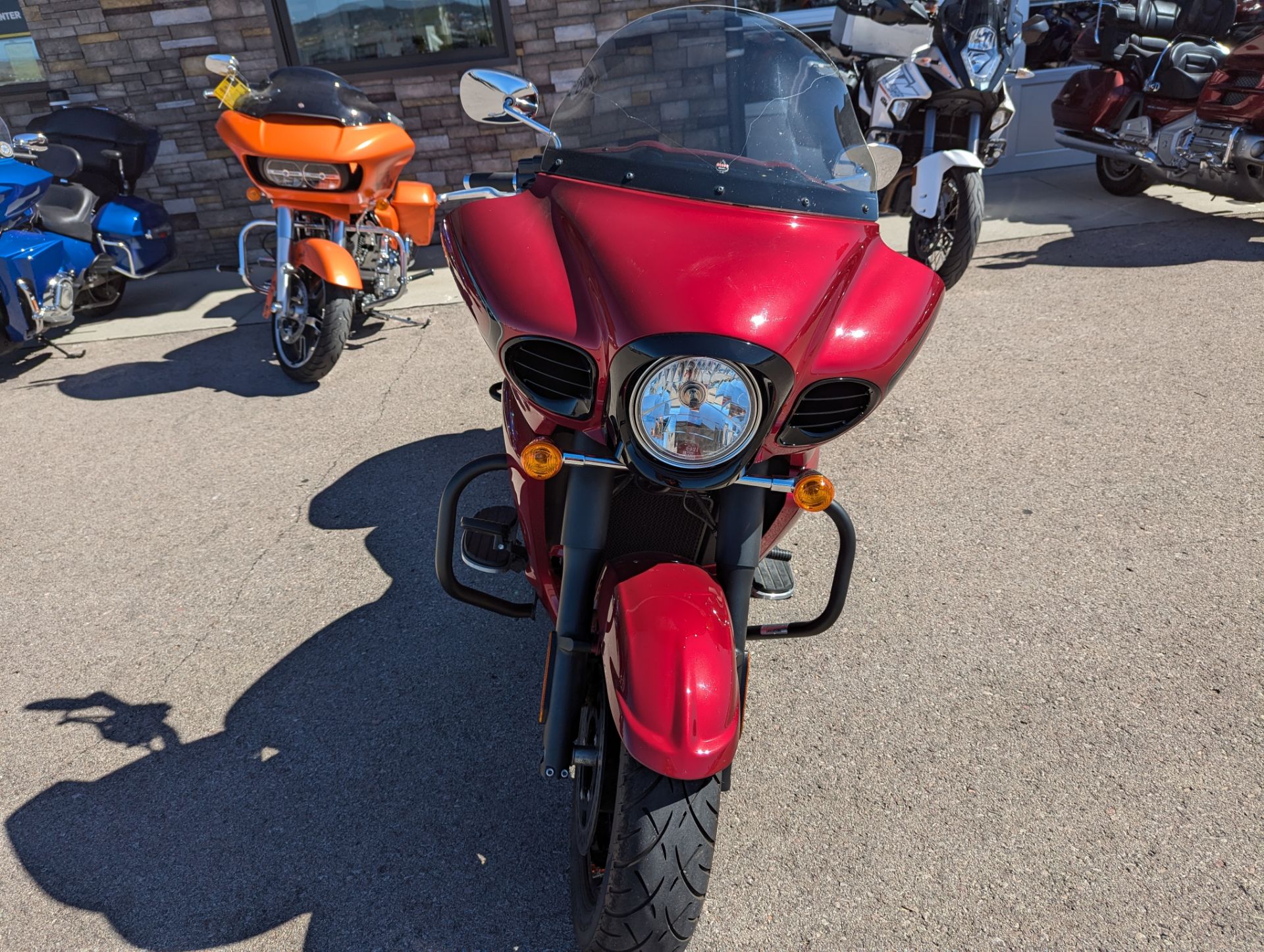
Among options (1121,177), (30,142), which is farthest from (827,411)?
(1121,177)

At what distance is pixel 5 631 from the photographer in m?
3.10

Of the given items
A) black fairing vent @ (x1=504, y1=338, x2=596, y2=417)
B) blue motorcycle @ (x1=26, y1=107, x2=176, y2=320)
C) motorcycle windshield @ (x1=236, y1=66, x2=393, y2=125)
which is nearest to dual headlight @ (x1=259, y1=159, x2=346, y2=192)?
motorcycle windshield @ (x1=236, y1=66, x2=393, y2=125)

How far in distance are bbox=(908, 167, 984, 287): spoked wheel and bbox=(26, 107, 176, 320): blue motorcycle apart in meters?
5.02

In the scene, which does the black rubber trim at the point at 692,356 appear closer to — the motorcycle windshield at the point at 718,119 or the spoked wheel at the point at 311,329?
the motorcycle windshield at the point at 718,119

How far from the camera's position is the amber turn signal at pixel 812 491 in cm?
186

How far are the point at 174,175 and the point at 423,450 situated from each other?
484 cm

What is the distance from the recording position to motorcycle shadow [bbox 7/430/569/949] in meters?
2.05

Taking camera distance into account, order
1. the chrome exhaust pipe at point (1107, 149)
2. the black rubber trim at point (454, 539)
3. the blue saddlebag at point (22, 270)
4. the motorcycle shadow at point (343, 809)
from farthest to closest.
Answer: the chrome exhaust pipe at point (1107, 149) → the blue saddlebag at point (22, 270) → the black rubber trim at point (454, 539) → the motorcycle shadow at point (343, 809)

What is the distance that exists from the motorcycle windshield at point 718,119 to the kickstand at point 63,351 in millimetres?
4470

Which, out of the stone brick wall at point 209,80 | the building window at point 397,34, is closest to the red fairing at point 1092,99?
the stone brick wall at point 209,80

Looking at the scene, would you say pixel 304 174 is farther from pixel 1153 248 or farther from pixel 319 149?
pixel 1153 248

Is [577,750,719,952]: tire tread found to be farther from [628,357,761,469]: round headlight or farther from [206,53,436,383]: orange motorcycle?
[206,53,436,383]: orange motorcycle

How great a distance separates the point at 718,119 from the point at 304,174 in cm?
331

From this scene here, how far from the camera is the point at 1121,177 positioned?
7.42m
